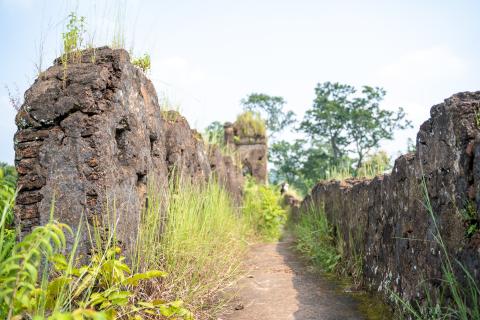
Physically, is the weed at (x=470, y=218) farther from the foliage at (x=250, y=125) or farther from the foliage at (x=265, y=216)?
the foliage at (x=250, y=125)

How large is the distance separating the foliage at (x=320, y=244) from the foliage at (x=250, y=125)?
33.8 ft

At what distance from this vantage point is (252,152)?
17469mm

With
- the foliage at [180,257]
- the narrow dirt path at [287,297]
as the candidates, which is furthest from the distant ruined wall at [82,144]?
the narrow dirt path at [287,297]

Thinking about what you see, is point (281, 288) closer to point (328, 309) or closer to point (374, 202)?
point (328, 309)

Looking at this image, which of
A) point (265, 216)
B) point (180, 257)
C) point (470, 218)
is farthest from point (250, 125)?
point (470, 218)

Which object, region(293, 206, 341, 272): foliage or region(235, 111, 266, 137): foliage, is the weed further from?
region(235, 111, 266, 137): foliage

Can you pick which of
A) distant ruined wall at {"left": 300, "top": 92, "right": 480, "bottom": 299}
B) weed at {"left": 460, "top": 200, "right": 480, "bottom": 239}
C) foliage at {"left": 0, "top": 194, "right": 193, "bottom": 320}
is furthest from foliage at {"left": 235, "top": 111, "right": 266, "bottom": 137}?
weed at {"left": 460, "top": 200, "right": 480, "bottom": 239}

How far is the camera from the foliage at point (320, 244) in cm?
557

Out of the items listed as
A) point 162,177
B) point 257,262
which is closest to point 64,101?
point 162,177

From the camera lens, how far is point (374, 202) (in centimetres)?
442

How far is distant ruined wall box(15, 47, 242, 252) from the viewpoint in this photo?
311 centimetres

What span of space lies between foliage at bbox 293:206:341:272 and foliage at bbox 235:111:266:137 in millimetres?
10317

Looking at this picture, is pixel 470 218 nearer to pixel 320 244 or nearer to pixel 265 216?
pixel 320 244

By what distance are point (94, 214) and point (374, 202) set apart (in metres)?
2.85
